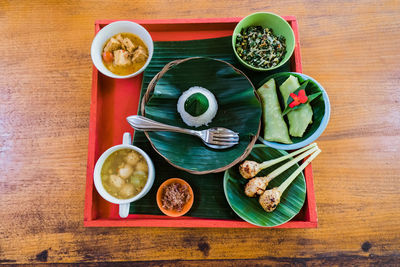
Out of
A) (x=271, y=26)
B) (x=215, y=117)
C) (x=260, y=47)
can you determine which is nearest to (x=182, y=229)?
(x=215, y=117)

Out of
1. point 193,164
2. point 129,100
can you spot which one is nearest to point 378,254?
point 193,164

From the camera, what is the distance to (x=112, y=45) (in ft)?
5.46

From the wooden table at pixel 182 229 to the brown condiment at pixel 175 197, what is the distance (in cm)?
31

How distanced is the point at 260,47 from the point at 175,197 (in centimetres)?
107

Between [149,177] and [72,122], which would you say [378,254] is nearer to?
[149,177]

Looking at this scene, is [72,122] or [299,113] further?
[72,122]

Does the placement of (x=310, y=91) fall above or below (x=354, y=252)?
above

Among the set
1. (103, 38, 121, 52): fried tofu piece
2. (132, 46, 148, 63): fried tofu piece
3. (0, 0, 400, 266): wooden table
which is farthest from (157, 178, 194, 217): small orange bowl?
(103, 38, 121, 52): fried tofu piece

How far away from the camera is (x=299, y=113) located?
4.93 feet

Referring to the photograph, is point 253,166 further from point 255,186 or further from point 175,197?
point 175,197

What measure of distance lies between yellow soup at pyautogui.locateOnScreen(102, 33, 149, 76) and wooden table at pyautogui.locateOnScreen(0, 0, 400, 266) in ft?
1.00

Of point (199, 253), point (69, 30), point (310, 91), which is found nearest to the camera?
point (310, 91)

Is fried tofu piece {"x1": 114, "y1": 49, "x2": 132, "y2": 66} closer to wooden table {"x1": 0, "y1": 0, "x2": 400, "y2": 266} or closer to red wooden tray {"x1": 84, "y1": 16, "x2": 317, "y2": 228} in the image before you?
red wooden tray {"x1": 84, "y1": 16, "x2": 317, "y2": 228}

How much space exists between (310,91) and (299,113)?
0.52 ft
